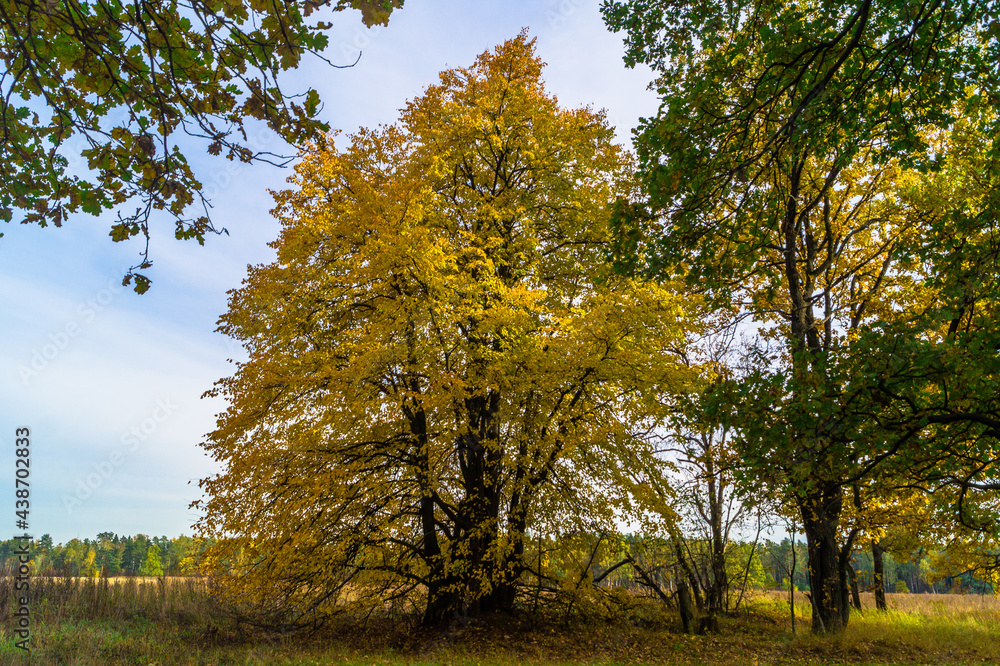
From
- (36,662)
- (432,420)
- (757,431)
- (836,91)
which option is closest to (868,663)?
(757,431)

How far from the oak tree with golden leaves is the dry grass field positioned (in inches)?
30.0

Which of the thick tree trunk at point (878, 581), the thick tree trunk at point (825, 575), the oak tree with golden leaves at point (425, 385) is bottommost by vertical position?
the thick tree trunk at point (878, 581)

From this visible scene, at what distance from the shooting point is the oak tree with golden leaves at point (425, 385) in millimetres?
9367

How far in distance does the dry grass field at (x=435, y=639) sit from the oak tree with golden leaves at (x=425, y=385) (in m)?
0.76

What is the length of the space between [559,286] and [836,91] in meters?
7.61

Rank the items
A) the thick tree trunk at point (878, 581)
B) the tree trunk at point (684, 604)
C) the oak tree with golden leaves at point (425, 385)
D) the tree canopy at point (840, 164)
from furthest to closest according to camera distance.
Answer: the thick tree trunk at point (878, 581)
the tree trunk at point (684, 604)
the oak tree with golden leaves at point (425, 385)
the tree canopy at point (840, 164)

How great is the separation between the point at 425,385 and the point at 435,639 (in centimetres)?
466

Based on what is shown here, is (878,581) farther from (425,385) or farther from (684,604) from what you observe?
(425,385)

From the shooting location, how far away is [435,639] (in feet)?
33.9

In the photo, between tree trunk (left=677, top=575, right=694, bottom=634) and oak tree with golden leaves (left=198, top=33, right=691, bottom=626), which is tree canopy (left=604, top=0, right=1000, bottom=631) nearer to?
oak tree with golden leaves (left=198, top=33, right=691, bottom=626)

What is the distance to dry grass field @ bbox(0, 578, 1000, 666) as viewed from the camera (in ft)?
28.7

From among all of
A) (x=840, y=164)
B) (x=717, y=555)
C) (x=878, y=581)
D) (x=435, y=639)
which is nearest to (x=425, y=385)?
(x=435, y=639)

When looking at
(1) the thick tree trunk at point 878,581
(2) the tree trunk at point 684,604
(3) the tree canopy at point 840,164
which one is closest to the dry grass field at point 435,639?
(2) the tree trunk at point 684,604

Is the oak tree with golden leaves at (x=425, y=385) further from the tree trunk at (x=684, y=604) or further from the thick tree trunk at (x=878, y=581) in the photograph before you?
the thick tree trunk at (x=878, y=581)
